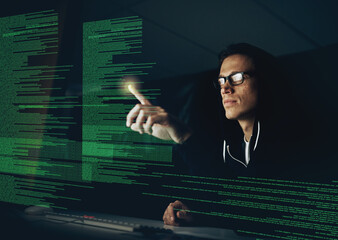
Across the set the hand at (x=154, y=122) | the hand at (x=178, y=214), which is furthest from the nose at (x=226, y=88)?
the hand at (x=178, y=214)

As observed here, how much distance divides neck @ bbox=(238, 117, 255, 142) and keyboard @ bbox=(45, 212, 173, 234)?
0.37 meters

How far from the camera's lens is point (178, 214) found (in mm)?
872

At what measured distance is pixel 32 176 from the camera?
1.12 m

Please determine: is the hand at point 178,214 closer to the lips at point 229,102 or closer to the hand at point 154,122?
the hand at point 154,122

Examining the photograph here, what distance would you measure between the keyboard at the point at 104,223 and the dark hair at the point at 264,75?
0.47 meters

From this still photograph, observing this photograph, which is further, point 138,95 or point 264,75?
point 138,95

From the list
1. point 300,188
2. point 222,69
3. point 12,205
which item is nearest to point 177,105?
point 222,69

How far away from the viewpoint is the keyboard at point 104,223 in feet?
2.92

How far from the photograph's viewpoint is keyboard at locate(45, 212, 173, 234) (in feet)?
2.92

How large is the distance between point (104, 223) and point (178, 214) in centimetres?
27

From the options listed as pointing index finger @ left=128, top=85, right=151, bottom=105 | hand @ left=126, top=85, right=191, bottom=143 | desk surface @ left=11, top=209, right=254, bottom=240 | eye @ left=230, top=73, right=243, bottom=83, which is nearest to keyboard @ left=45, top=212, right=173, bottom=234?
desk surface @ left=11, top=209, right=254, bottom=240

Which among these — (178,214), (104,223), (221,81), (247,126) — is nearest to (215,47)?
(221,81)

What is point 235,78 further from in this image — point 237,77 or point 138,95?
point 138,95

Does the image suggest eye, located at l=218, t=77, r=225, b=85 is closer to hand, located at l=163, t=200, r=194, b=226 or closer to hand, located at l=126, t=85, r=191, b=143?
hand, located at l=126, t=85, r=191, b=143
